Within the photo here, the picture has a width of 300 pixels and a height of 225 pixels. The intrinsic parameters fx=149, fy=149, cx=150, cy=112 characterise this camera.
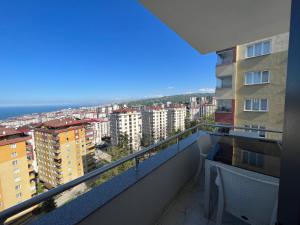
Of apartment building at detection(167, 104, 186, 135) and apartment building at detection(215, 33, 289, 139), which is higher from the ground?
apartment building at detection(215, 33, 289, 139)

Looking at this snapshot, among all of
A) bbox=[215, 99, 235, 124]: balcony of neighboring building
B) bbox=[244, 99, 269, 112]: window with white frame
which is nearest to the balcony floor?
bbox=[244, 99, 269, 112]: window with white frame

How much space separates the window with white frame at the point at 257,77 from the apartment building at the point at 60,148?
829 centimetres

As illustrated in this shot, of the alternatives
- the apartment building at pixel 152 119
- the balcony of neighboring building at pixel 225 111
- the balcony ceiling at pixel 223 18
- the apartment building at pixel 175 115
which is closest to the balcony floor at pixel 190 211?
the balcony ceiling at pixel 223 18

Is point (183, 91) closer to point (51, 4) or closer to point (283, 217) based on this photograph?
point (51, 4)

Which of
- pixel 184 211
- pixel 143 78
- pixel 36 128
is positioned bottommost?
pixel 184 211

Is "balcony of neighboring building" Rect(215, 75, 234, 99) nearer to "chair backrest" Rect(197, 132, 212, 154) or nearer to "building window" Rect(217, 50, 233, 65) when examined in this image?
"building window" Rect(217, 50, 233, 65)

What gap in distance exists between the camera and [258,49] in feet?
24.5

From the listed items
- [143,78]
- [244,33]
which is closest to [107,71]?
[143,78]

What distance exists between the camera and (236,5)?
150cm

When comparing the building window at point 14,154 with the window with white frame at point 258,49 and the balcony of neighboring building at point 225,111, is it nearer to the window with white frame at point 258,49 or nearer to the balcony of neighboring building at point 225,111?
the balcony of neighboring building at point 225,111

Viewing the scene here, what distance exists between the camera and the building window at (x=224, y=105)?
8547 mm

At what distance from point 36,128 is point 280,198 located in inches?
247

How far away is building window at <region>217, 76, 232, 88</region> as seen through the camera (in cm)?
859

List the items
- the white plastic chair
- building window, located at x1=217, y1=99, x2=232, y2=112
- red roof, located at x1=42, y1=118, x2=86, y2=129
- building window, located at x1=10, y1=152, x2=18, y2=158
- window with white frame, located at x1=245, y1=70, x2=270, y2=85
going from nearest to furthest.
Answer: the white plastic chair
building window, located at x1=10, y1=152, x2=18, y2=158
red roof, located at x1=42, y1=118, x2=86, y2=129
window with white frame, located at x1=245, y1=70, x2=270, y2=85
building window, located at x1=217, y1=99, x2=232, y2=112
